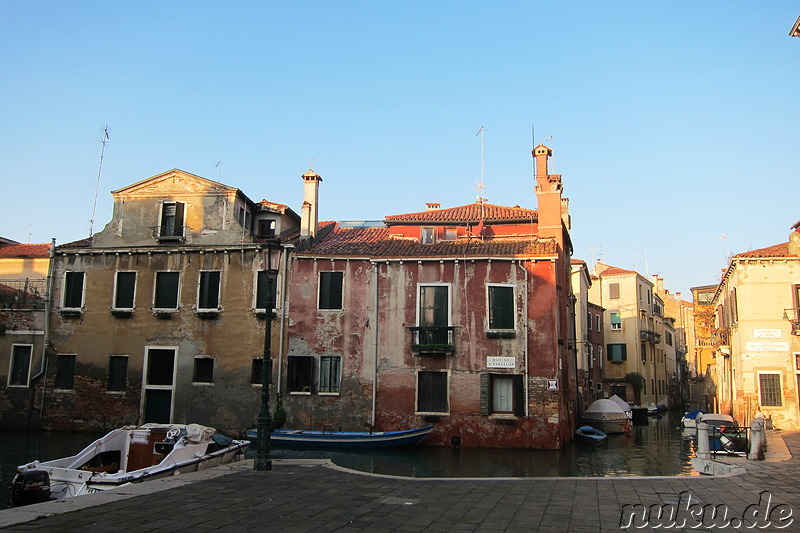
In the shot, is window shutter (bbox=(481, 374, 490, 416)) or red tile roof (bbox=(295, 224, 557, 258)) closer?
window shutter (bbox=(481, 374, 490, 416))

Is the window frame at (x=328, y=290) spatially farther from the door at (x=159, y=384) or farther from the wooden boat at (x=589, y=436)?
the wooden boat at (x=589, y=436)

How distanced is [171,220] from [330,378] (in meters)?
9.51

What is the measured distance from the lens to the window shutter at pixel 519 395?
2305 cm

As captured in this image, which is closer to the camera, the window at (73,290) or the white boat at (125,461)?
the white boat at (125,461)

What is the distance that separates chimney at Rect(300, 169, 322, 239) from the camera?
88.0ft

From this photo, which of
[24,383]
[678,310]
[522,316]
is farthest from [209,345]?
[678,310]

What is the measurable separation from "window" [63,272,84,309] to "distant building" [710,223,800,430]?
27.8 meters

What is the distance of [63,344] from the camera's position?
2670cm

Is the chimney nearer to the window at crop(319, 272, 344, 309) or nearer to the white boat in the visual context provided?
the window at crop(319, 272, 344, 309)

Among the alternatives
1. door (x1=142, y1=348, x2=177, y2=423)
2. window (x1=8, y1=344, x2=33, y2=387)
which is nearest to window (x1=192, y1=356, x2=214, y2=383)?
door (x1=142, y1=348, x2=177, y2=423)

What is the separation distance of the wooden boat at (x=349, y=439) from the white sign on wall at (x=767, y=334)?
14746 millimetres

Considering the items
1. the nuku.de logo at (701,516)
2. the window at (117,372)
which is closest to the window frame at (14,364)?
the window at (117,372)

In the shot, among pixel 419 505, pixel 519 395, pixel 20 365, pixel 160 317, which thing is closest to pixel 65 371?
pixel 20 365

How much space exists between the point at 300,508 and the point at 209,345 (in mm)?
17266
